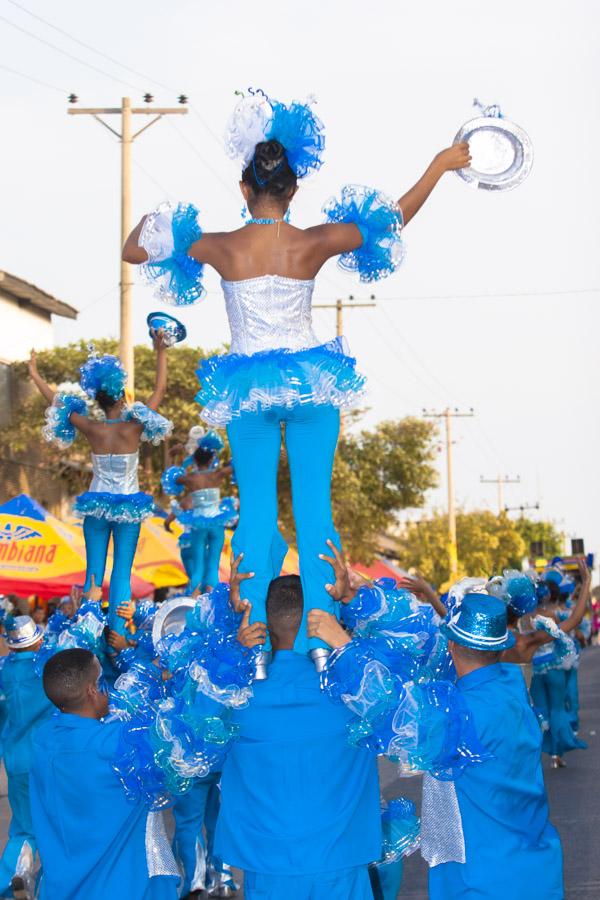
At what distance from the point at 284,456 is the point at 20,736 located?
2064 cm

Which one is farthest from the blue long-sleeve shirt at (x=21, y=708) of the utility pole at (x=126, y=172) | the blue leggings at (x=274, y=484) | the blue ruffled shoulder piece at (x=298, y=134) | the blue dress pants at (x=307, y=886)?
the utility pole at (x=126, y=172)

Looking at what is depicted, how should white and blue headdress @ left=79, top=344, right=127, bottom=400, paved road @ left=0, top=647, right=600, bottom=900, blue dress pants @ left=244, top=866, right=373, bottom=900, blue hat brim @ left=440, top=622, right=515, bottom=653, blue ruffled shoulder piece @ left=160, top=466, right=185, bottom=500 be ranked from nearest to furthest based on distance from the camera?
blue dress pants @ left=244, top=866, right=373, bottom=900 < blue hat brim @ left=440, top=622, right=515, bottom=653 < paved road @ left=0, top=647, right=600, bottom=900 < white and blue headdress @ left=79, top=344, right=127, bottom=400 < blue ruffled shoulder piece @ left=160, top=466, right=185, bottom=500

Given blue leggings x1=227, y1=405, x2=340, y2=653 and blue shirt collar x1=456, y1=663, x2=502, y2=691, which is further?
blue leggings x1=227, y1=405, x2=340, y2=653

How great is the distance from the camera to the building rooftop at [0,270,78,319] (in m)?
30.1

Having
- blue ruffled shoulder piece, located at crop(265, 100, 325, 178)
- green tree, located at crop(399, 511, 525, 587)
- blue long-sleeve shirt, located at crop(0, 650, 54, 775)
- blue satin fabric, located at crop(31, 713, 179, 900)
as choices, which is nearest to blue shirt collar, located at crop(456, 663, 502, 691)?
blue satin fabric, located at crop(31, 713, 179, 900)

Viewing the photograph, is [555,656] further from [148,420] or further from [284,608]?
[284,608]

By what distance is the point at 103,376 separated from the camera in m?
8.77

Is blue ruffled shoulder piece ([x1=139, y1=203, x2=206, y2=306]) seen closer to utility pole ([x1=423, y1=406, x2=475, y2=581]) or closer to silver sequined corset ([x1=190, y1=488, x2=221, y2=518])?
silver sequined corset ([x1=190, y1=488, x2=221, y2=518])

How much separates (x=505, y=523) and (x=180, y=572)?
48021mm

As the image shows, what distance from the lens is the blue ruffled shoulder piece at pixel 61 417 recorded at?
8.87 m

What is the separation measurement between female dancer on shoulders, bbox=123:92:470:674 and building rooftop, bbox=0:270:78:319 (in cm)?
2546

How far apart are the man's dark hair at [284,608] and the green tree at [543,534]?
90598mm

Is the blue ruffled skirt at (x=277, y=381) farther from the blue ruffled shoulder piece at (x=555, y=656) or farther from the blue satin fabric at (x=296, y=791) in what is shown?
the blue ruffled shoulder piece at (x=555, y=656)

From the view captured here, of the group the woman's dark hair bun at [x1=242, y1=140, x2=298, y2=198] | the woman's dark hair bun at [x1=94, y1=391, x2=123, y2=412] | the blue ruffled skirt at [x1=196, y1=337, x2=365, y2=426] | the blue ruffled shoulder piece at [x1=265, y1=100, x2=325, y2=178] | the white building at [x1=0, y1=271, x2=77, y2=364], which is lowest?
the blue ruffled skirt at [x1=196, y1=337, x2=365, y2=426]
